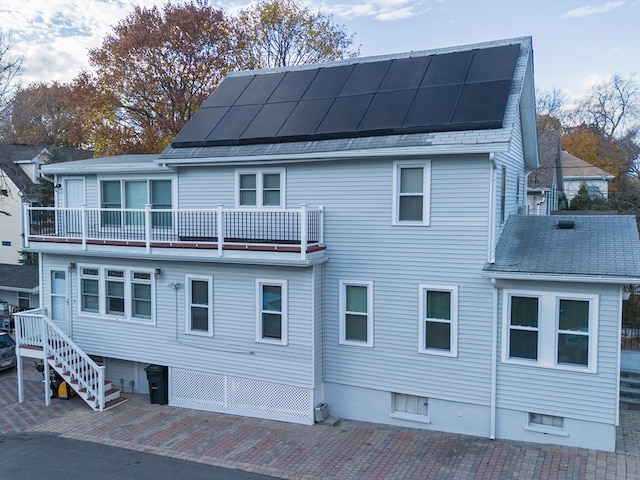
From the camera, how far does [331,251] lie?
12.7 m

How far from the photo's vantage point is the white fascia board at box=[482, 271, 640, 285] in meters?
9.76

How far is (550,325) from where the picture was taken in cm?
1073

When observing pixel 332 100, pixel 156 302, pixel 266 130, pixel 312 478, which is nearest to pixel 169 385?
pixel 156 302

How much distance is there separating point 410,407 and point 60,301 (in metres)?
10.7

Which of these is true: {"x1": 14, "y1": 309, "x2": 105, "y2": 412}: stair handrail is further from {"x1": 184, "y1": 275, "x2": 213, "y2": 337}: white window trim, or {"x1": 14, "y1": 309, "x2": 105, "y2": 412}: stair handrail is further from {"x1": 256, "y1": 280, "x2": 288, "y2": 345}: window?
{"x1": 256, "y1": 280, "x2": 288, "y2": 345}: window

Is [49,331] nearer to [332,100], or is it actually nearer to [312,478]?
[312,478]

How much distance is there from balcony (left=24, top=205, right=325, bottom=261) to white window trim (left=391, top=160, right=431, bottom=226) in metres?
1.81

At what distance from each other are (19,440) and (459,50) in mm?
14332

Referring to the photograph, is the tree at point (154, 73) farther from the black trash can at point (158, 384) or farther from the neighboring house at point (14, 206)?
the black trash can at point (158, 384)

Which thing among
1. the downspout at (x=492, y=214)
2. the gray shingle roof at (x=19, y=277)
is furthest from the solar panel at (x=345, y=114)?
the gray shingle roof at (x=19, y=277)

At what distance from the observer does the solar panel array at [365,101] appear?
11.9 metres

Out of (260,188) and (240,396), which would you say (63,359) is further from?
(260,188)

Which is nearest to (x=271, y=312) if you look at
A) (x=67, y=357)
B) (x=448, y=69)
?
(x=67, y=357)

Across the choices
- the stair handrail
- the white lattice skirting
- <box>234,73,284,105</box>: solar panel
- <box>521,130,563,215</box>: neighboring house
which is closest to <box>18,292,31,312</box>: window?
the stair handrail
